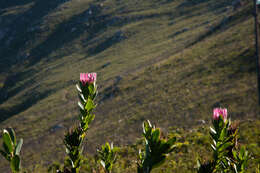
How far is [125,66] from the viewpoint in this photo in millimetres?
61125

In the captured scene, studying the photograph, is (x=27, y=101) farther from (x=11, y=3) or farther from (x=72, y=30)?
(x=11, y=3)

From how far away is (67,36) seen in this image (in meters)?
104

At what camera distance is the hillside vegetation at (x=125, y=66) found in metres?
26.6

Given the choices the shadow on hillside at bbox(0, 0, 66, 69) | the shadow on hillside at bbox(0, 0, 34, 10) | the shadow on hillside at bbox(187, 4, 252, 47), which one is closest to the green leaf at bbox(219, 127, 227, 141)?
the shadow on hillside at bbox(187, 4, 252, 47)

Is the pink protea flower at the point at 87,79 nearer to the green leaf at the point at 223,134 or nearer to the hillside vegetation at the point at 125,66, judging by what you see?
the green leaf at the point at 223,134

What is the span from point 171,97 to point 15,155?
31466 mm

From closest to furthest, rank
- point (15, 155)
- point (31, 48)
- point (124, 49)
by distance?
1. point (15, 155)
2. point (124, 49)
3. point (31, 48)

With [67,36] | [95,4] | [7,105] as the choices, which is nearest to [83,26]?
[67,36]

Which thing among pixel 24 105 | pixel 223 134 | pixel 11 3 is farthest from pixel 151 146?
pixel 11 3

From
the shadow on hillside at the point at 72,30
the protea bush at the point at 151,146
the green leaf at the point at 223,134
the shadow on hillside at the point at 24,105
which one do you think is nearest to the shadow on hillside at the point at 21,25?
the shadow on hillside at the point at 72,30

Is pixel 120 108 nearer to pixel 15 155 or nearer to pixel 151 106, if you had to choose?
pixel 151 106

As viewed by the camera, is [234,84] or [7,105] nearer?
[234,84]

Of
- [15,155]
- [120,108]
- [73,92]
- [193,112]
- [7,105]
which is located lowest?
[7,105]

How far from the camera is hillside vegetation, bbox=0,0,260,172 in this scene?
26.6 meters
